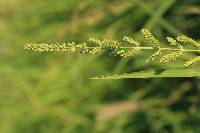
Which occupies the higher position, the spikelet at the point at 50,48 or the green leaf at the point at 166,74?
the spikelet at the point at 50,48

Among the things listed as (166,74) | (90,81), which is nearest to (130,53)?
(166,74)

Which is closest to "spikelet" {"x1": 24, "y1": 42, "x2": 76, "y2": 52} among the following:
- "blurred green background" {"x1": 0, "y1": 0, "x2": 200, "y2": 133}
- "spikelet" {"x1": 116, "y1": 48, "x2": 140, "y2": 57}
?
"spikelet" {"x1": 116, "y1": 48, "x2": 140, "y2": 57}

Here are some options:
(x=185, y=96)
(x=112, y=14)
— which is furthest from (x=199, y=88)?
(x=112, y=14)

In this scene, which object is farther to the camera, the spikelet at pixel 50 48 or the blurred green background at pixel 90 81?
the blurred green background at pixel 90 81

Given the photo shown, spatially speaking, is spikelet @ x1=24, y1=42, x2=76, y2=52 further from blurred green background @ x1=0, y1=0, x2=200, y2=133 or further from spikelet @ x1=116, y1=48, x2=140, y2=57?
blurred green background @ x1=0, y1=0, x2=200, y2=133

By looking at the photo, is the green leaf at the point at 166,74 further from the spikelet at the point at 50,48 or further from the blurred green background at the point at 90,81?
the blurred green background at the point at 90,81

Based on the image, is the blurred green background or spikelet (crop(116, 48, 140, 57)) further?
the blurred green background

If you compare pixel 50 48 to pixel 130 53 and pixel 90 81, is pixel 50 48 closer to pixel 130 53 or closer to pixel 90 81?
pixel 130 53

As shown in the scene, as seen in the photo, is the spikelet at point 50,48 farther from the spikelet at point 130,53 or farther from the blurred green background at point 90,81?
the blurred green background at point 90,81

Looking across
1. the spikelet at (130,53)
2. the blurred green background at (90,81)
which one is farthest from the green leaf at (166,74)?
the blurred green background at (90,81)

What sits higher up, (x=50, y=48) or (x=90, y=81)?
(x=50, y=48)
